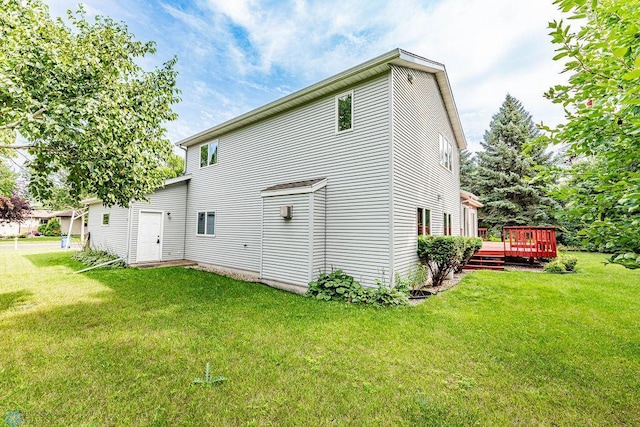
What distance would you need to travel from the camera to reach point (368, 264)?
23.6ft

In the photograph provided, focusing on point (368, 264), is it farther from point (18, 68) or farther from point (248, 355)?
point (18, 68)

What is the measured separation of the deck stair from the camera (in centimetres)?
1156

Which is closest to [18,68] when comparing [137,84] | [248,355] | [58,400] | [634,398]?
[137,84]

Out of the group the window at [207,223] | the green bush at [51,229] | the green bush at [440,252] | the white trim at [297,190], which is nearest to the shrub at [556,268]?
the green bush at [440,252]

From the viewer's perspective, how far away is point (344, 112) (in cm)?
807

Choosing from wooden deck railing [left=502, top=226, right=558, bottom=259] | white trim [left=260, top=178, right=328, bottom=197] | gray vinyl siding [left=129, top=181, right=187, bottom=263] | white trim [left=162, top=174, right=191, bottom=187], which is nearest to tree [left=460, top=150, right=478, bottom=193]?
wooden deck railing [left=502, top=226, right=558, bottom=259]

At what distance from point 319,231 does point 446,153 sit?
7174mm

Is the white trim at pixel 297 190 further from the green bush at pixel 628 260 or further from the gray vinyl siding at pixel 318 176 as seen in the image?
the green bush at pixel 628 260

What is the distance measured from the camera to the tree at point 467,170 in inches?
974

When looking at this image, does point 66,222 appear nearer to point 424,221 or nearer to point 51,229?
point 51,229

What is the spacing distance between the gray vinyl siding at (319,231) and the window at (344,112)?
1.93 metres

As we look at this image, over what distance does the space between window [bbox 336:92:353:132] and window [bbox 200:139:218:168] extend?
6.68m

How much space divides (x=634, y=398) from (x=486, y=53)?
950 cm

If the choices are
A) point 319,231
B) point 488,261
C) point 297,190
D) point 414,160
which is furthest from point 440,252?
point 488,261
